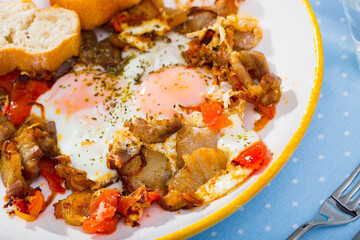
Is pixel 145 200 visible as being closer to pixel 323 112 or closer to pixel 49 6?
pixel 323 112

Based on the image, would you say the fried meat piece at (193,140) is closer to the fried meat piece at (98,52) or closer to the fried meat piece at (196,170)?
the fried meat piece at (196,170)

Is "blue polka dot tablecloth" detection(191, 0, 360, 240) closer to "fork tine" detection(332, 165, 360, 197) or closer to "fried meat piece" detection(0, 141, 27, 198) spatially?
"fork tine" detection(332, 165, 360, 197)

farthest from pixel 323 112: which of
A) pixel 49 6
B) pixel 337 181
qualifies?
pixel 49 6

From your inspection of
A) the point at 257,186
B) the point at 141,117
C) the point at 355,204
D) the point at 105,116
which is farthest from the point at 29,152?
the point at 355,204

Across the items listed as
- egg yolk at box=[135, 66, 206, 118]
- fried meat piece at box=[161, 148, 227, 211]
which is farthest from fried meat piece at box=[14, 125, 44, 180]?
fried meat piece at box=[161, 148, 227, 211]

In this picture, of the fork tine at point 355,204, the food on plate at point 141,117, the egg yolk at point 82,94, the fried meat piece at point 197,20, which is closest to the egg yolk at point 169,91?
the food on plate at point 141,117

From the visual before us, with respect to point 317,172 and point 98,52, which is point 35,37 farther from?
point 317,172
